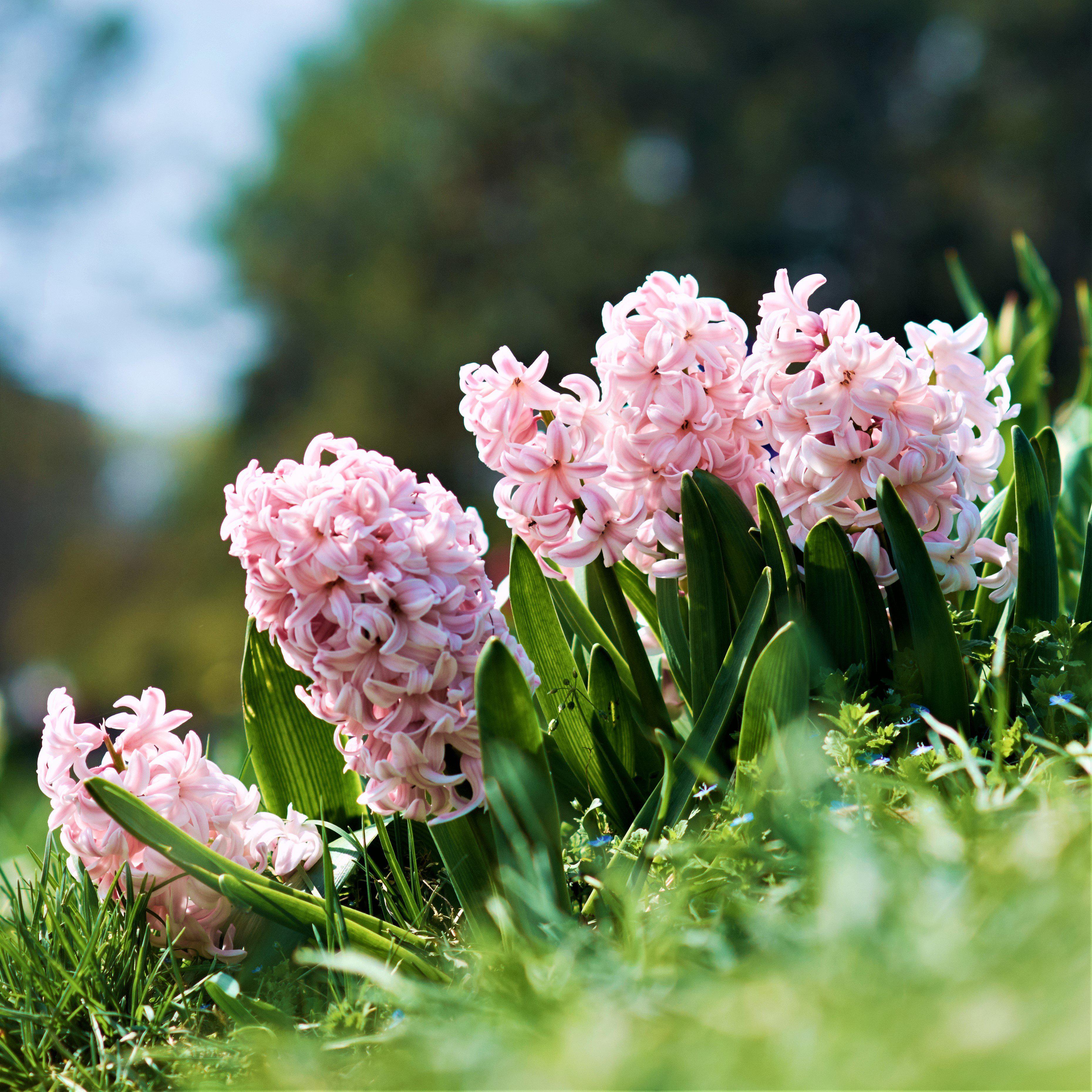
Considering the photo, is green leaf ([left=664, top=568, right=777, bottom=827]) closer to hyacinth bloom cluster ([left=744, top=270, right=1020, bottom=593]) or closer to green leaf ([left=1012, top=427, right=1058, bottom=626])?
hyacinth bloom cluster ([left=744, top=270, right=1020, bottom=593])

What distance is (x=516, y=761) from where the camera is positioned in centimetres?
86

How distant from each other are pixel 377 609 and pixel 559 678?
0.46 meters

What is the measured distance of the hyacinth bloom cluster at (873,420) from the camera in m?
1.05

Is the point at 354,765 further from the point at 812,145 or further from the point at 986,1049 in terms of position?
the point at 812,145

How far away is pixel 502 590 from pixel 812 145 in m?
13.5

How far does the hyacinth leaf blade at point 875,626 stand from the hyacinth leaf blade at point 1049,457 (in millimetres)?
288

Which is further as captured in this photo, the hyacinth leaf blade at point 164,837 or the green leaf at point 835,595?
the green leaf at point 835,595

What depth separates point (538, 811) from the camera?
0.88 metres

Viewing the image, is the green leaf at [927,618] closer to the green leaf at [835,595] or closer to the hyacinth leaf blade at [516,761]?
the green leaf at [835,595]

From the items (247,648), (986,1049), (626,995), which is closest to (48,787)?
(247,648)

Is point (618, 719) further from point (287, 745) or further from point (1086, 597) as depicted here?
point (1086, 597)

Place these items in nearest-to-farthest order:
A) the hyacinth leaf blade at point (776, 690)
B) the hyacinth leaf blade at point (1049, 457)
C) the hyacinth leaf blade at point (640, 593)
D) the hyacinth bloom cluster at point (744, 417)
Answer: the hyacinth leaf blade at point (776, 690), the hyacinth bloom cluster at point (744, 417), the hyacinth leaf blade at point (1049, 457), the hyacinth leaf blade at point (640, 593)

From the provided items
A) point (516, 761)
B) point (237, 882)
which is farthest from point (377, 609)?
point (237, 882)

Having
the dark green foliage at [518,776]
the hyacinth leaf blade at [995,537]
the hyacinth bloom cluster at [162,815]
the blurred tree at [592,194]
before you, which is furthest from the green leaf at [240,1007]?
the blurred tree at [592,194]
